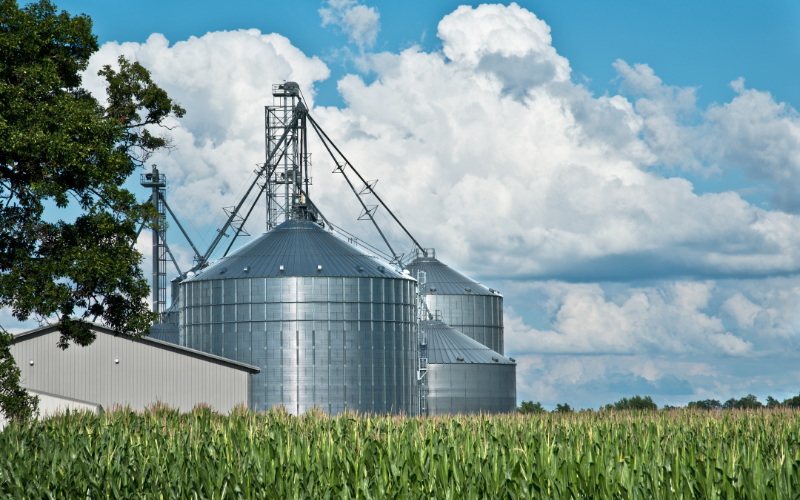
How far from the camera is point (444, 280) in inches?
2707

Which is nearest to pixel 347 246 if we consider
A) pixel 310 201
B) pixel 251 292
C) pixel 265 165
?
pixel 251 292

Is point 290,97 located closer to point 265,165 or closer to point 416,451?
point 265,165

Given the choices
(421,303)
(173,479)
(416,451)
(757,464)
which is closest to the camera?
(757,464)

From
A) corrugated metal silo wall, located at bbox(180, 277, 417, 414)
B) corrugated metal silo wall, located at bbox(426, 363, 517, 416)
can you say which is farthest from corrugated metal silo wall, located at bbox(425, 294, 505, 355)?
corrugated metal silo wall, located at bbox(180, 277, 417, 414)

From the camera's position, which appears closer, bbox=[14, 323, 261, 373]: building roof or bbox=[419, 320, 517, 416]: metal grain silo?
bbox=[14, 323, 261, 373]: building roof

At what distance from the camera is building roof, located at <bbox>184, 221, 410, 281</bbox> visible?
45.2m

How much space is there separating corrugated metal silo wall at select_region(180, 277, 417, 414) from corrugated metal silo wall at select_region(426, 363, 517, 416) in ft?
28.5

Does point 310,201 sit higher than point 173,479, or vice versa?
point 310,201

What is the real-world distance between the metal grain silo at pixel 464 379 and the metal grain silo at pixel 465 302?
9394 millimetres

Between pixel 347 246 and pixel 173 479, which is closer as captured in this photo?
pixel 173 479

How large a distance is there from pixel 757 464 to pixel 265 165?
5344 centimetres

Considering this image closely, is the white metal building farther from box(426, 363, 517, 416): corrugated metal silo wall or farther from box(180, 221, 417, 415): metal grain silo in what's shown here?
box(426, 363, 517, 416): corrugated metal silo wall

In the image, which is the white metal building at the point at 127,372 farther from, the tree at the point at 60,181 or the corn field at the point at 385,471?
the corn field at the point at 385,471

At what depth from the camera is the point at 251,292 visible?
146ft
